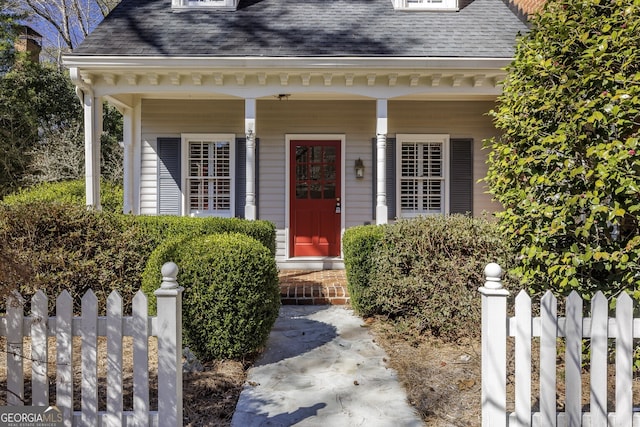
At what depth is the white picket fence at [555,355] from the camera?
2.20 metres

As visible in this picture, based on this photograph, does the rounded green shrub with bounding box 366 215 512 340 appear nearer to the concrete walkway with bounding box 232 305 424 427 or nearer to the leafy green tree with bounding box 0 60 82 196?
the concrete walkway with bounding box 232 305 424 427

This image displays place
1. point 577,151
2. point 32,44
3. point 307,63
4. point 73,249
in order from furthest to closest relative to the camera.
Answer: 1. point 32,44
2. point 307,63
3. point 73,249
4. point 577,151

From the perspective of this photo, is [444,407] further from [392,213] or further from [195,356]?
[392,213]

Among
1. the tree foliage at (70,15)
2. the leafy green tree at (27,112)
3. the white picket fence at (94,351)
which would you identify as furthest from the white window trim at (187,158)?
the tree foliage at (70,15)

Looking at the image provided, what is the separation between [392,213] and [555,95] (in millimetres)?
4646

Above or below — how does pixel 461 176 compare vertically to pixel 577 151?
above

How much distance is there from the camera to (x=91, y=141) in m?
6.35

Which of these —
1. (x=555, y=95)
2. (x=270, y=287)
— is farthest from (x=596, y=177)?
(x=270, y=287)

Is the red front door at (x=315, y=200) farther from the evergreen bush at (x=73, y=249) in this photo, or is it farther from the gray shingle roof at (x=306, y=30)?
the evergreen bush at (x=73, y=249)

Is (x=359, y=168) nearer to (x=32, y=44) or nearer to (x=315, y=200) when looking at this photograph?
(x=315, y=200)

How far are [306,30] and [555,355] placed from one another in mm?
6426

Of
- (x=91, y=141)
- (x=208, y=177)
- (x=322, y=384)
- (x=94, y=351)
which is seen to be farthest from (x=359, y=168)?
(x=94, y=351)

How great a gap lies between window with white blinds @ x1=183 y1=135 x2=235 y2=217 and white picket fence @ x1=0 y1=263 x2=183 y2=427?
17.8 feet

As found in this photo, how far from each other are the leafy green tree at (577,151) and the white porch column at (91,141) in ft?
19.3
